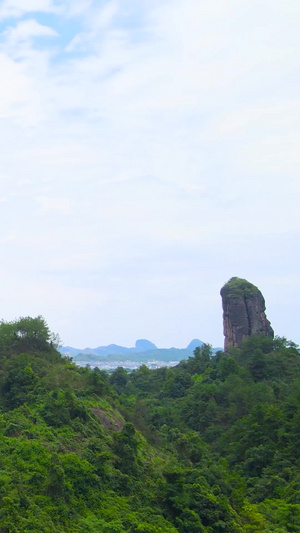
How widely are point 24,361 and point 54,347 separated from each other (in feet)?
15.8

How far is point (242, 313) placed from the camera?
56281 mm

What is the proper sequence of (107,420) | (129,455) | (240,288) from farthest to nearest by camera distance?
(240,288) → (107,420) → (129,455)

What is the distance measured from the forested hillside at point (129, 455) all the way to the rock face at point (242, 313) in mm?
13752

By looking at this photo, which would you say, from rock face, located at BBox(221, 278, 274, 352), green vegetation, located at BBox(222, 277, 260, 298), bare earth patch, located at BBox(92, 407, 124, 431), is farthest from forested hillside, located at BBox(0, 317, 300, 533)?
green vegetation, located at BBox(222, 277, 260, 298)

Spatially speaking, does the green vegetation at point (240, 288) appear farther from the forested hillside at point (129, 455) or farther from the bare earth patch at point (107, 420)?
the bare earth patch at point (107, 420)

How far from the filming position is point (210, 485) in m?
23.0

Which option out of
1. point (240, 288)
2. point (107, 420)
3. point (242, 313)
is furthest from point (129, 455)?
point (240, 288)

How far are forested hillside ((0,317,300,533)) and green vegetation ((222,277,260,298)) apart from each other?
48.9 feet

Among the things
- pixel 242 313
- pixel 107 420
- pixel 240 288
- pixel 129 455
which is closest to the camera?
pixel 129 455

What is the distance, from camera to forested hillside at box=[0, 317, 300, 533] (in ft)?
59.1

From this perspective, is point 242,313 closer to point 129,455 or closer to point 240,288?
point 240,288

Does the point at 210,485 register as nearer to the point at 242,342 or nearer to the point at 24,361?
the point at 24,361

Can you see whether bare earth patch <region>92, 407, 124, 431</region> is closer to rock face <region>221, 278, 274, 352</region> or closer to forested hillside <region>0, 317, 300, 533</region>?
A: forested hillside <region>0, 317, 300, 533</region>

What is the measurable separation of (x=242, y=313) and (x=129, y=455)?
3474 cm
